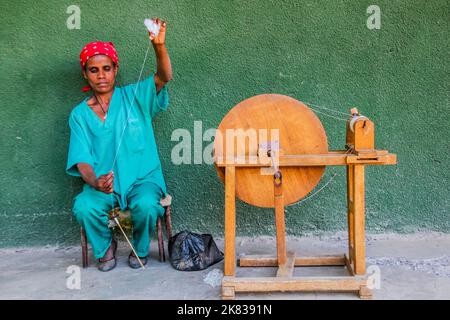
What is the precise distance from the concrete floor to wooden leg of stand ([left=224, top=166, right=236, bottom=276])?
0.60 ft

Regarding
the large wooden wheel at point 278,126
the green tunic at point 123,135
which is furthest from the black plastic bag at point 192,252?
the large wooden wheel at point 278,126

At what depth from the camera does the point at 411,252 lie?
13.3 feet

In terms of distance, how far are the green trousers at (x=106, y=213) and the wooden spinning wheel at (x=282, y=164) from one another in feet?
2.02

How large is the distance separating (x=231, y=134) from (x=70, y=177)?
1.57 metres

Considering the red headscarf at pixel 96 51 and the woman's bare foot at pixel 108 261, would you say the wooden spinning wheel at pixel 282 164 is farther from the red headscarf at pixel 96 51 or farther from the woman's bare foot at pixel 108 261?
the red headscarf at pixel 96 51

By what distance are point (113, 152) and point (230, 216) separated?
44.0 inches

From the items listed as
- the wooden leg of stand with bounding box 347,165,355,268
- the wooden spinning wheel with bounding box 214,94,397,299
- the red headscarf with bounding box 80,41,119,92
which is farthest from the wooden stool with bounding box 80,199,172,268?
the wooden leg of stand with bounding box 347,165,355,268

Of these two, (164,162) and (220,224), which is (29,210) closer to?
(164,162)

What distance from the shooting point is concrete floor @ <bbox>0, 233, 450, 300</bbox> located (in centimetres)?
336

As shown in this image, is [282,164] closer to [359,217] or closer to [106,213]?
[359,217]

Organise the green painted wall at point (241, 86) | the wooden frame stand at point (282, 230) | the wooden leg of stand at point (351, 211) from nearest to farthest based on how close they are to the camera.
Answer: the wooden frame stand at point (282, 230)
the wooden leg of stand at point (351, 211)
the green painted wall at point (241, 86)

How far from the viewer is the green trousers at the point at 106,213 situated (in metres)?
3.80

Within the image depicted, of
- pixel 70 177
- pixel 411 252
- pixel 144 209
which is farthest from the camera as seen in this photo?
pixel 70 177
